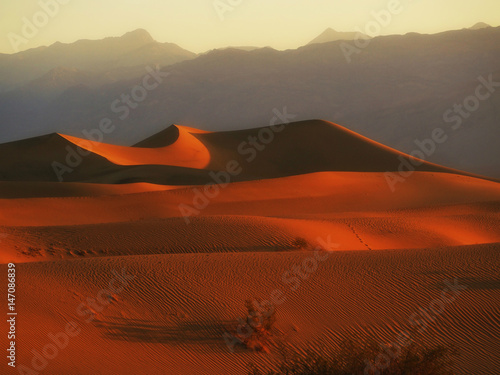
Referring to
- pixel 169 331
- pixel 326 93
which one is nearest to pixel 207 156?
pixel 169 331

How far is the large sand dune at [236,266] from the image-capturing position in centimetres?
866

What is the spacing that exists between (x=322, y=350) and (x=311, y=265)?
3225 millimetres

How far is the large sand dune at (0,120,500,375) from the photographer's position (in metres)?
8.66

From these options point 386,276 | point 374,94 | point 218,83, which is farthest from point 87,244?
point 218,83

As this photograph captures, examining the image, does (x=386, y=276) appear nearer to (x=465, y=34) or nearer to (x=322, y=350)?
(x=322, y=350)

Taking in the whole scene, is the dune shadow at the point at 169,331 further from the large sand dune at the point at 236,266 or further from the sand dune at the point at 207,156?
the sand dune at the point at 207,156

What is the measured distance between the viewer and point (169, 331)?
9.03 meters

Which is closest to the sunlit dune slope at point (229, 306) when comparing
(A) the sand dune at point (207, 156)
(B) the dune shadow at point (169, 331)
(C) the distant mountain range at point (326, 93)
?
(B) the dune shadow at point (169, 331)

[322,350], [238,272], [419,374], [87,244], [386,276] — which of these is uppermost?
[87,244]

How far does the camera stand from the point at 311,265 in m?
11.8

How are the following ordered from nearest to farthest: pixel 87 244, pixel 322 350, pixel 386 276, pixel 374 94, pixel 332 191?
pixel 322 350 < pixel 386 276 < pixel 87 244 < pixel 332 191 < pixel 374 94

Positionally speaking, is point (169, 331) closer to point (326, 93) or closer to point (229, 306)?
point (229, 306)

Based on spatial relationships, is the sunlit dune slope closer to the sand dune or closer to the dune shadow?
the dune shadow

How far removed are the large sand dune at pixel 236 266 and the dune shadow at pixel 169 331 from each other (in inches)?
1.1
